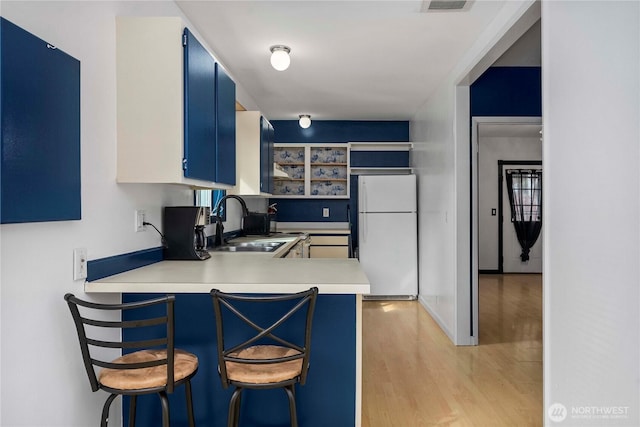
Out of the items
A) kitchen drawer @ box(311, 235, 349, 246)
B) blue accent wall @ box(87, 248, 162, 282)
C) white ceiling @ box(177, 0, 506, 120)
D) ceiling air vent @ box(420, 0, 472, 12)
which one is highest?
white ceiling @ box(177, 0, 506, 120)

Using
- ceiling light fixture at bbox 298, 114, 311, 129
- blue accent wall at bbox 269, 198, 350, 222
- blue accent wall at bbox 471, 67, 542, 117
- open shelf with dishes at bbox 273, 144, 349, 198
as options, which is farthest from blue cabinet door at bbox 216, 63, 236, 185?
blue accent wall at bbox 269, 198, 350, 222

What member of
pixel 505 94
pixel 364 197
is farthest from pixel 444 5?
pixel 364 197

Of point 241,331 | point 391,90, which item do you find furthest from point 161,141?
point 391,90

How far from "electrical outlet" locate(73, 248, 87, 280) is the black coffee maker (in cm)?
75

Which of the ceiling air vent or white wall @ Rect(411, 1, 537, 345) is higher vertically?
the ceiling air vent

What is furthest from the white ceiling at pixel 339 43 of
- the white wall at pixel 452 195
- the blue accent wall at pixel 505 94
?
the blue accent wall at pixel 505 94

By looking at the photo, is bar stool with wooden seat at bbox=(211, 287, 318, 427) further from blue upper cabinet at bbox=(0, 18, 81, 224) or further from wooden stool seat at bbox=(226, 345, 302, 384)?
blue upper cabinet at bbox=(0, 18, 81, 224)

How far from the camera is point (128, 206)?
2.18 metres

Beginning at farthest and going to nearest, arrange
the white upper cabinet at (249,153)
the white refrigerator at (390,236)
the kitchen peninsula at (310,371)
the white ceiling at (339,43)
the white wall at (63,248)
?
Result: the white refrigerator at (390,236) → the white upper cabinet at (249,153) → the white ceiling at (339,43) → the kitchen peninsula at (310,371) → the white wall at (63,248)

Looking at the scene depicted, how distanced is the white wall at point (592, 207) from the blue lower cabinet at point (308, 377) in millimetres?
982

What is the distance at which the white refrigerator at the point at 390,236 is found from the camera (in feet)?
18.6

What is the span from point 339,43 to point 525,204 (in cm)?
589

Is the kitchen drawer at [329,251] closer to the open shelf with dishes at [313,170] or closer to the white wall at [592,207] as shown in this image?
the open shelf with dishes at [313,170]

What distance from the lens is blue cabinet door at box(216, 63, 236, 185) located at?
264 cm
